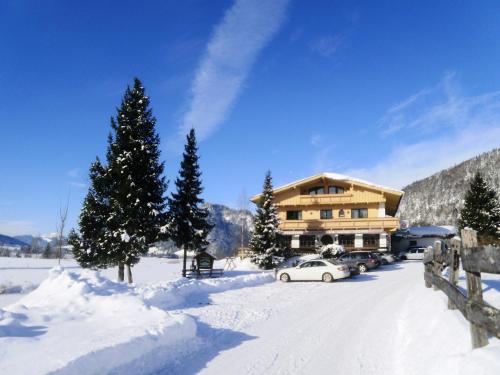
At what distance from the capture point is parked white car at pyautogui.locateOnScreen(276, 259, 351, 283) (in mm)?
21844

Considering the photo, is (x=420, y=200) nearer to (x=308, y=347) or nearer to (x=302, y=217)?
(x=302, y=217)

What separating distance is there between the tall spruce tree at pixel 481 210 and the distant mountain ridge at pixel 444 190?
100.0m

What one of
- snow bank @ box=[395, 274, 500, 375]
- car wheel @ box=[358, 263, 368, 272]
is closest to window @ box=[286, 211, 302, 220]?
car wheel @ box=[358, 263, 368, 272]

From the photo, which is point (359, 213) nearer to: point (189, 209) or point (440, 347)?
point (189, 209)

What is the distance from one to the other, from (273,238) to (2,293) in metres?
20.0

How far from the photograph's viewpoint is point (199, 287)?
1798 cm

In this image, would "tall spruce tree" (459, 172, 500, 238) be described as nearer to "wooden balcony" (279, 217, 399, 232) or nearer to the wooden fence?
"wooden balcony" (279, 217, 399, 232)

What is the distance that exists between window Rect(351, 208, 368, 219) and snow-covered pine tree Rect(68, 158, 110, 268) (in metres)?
31.0

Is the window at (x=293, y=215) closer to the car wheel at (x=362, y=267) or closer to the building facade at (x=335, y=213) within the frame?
the building facade at (x=335, y=213)

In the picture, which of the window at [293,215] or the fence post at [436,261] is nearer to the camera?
the fence post at [436,261]

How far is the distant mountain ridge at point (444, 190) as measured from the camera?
141562 mm

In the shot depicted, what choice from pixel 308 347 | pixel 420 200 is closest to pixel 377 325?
pixel 308 347

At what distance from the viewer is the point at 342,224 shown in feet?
147

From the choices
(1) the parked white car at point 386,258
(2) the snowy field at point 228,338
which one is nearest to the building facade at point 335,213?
(1) the parked white car at point 386,258
